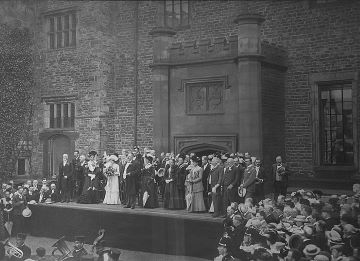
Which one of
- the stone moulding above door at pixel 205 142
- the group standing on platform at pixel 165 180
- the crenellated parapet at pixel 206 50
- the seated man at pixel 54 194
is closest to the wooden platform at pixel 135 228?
the seated man at pixel 54 194

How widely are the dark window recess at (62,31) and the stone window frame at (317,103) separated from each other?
4.73 m

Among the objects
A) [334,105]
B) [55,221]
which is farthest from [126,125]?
[334,105]

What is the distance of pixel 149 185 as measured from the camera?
9008 millimetres

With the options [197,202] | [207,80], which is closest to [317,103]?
[207,80]

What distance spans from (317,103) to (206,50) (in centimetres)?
273

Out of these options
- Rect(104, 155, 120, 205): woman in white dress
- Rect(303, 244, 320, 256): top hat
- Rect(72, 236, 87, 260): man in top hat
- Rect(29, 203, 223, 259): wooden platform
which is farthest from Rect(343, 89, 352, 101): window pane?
Rect(104, 155, 120, 205): woman in white dress

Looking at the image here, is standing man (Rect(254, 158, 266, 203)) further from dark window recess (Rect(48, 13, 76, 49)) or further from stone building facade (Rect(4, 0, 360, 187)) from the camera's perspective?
dark window recess (Rect(48, 13, 76, 49))

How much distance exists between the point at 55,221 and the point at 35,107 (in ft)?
7.14

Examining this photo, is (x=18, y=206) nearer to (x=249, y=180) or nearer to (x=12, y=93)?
(x=12, y=93)

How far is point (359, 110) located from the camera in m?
6.44

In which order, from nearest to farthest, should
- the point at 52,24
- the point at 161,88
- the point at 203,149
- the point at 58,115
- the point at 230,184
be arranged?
the point at 230,184
the point at 52,24
the point at 58,115
the point at 203,149
the point at 161,88

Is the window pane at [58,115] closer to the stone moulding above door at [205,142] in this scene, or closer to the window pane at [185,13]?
the stone moulding above door at [205,142]

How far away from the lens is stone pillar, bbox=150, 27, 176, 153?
1020cm

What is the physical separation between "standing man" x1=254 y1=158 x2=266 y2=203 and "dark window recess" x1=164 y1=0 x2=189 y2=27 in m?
4.96
